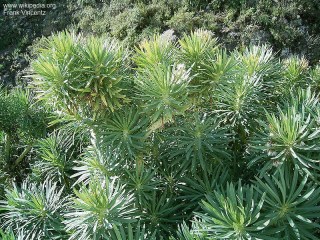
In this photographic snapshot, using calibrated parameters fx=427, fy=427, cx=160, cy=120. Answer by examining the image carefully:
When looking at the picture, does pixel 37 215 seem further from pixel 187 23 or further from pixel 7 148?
pixel 187 23

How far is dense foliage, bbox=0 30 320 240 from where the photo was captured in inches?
65.6

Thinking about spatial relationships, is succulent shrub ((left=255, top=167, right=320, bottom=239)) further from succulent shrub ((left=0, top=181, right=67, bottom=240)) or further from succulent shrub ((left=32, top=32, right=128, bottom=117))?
succulent shrub ((left=0, top=181, right=67, bottom=240))

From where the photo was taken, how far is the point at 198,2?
5.78m

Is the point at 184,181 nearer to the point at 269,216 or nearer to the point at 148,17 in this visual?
the point at 269,216

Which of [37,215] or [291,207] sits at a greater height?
[291,207]

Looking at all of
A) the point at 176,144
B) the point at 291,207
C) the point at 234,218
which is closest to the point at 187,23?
the point at 176,144

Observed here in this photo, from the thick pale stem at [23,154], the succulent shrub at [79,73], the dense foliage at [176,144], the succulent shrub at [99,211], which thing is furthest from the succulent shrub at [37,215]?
the thick pale stem at [23,154]

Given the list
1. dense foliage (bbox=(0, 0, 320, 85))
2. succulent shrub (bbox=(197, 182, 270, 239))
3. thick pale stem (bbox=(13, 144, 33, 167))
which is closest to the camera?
succulent shrub (bbox=(197, 182, 270, 239))

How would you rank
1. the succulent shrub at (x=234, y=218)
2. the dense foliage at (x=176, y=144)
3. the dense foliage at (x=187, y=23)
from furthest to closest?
the dense foliage at (x=187, y=23), the dense foliage at (x=176, y=144), the succulent shrub at (x=234, y=218)

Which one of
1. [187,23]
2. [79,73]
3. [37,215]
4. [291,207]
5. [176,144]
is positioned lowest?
[37,215]

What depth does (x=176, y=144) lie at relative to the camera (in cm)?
201

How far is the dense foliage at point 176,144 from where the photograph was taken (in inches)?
65.6

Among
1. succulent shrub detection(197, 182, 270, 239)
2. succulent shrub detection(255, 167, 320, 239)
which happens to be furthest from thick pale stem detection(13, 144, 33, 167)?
succulent shrub detection(255, 167, 320, 239)

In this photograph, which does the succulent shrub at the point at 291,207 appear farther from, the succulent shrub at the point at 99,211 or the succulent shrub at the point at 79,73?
the succulent shrub at the point at 79,73
